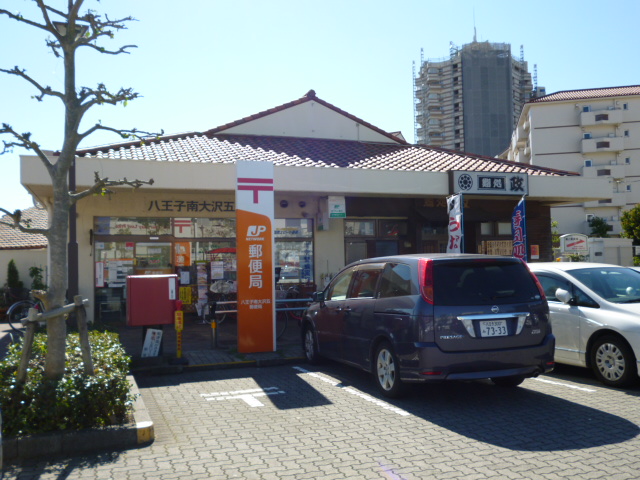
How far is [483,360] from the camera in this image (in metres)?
6.25

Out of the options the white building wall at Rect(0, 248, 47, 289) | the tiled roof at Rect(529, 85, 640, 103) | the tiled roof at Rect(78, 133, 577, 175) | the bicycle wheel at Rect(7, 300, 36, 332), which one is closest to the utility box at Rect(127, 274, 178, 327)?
the tiled roof at Rect(78, 133, 577, 175)

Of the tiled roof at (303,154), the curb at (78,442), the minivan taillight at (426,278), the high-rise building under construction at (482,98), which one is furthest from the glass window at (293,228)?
the high-rise building under construction at (482,98)

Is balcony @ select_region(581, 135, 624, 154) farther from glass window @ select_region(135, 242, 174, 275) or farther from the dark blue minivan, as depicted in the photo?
the dark blue minivan

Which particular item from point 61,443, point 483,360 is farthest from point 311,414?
point 61,443

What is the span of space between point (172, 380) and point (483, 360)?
4.54 meters

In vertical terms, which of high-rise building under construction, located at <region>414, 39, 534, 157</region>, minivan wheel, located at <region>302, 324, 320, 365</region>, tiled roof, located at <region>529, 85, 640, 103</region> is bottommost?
minivan wheel, located at <region>302, 324, 320, 365</region>

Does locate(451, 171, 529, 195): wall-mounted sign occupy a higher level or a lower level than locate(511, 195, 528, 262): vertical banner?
higher

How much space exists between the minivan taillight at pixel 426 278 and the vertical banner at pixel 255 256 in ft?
13.5

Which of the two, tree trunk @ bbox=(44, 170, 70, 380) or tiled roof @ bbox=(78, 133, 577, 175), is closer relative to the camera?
tree trunk @ bbox=(44, 170, 70, 380)

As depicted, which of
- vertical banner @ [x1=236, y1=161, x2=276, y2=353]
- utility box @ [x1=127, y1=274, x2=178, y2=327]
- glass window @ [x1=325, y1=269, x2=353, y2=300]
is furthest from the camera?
vertical banner @ [x1=236, y1=161, x2=276, y2=353]

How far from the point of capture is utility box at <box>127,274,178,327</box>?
860 centimetres

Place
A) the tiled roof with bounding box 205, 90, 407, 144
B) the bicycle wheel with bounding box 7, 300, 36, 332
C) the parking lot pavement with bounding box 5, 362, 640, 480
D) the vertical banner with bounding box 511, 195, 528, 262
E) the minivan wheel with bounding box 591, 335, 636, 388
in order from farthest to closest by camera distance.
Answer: the tiled roof with bounding box 205, 90, 407, 144 → the bicycle wheel with bounding box 7, 300, 36, 332 → the vertical banner with bounding box 511, 195, 528, 262 → the minivan wheel with bounding box 591, 335, 636, 388 → the parking lot pavement with bounding box 5, 362, 640, 480

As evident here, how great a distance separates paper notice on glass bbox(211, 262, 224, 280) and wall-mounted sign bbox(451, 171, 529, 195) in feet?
21.4

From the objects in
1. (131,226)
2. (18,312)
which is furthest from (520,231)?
(18,312)
